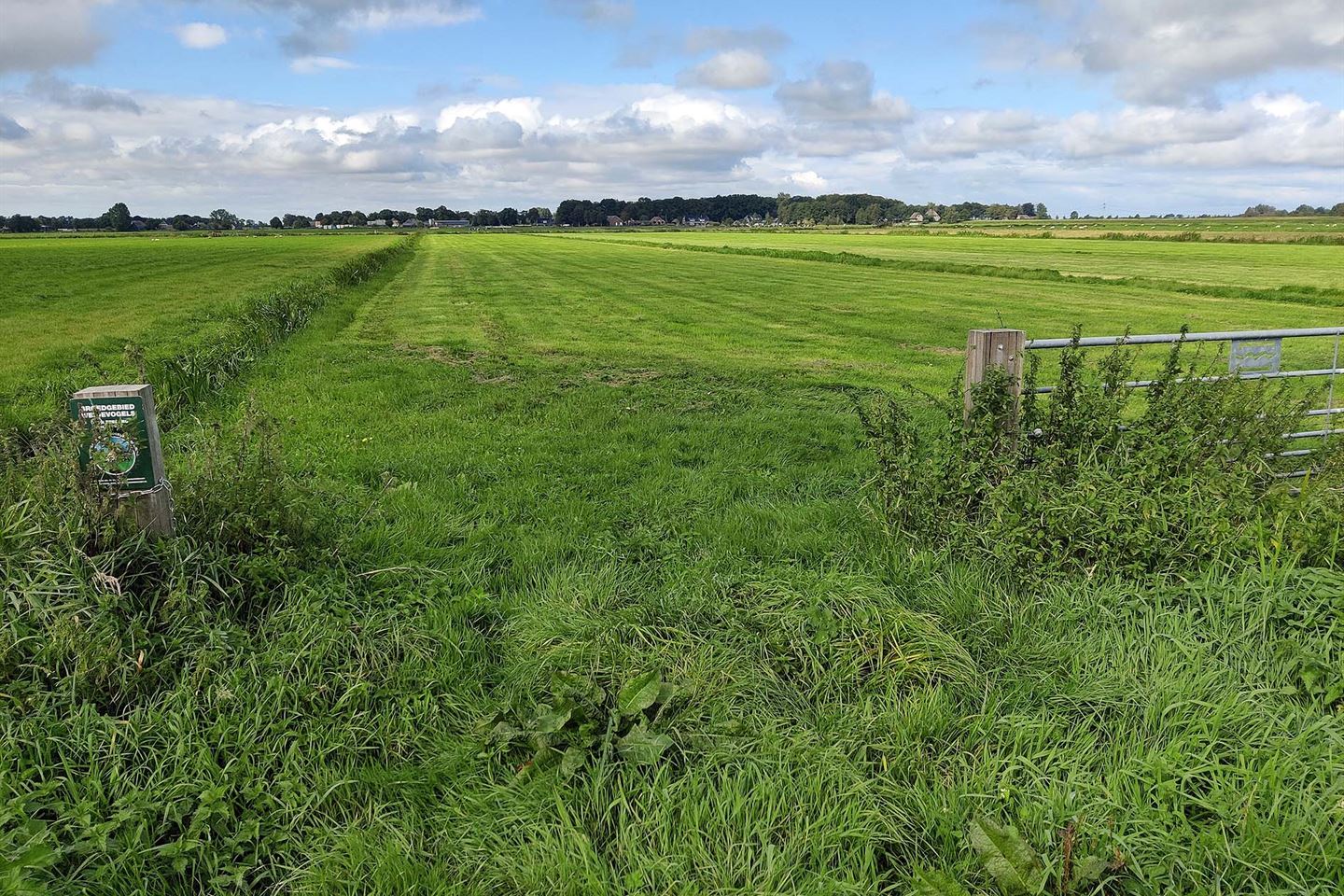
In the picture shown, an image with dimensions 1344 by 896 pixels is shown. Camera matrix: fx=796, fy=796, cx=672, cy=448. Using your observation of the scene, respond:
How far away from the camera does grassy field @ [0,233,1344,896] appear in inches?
114

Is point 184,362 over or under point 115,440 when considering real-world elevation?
under

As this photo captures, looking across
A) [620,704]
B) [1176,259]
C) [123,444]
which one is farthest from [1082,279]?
[123,444]

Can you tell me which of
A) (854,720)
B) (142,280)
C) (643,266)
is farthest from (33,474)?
(643,266)

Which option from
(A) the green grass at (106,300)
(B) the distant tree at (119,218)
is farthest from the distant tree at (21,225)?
(A) the green grass at (106,300)

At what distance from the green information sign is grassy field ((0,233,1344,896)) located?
0.24m

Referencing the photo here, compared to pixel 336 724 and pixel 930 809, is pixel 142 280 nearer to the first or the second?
pixel 336 724

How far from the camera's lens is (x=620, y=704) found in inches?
139

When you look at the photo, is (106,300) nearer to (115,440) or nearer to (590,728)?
(115,440)

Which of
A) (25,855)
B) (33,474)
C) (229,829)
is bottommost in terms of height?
(229,829)

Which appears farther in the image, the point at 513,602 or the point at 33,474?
the point at 513,602

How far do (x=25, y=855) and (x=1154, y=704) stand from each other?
4.41 meters

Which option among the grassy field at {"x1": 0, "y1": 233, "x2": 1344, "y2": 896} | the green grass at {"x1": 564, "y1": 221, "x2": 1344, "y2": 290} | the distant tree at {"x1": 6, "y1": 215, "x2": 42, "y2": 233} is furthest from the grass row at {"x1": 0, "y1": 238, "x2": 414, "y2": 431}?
the distant tree at {"x1": 6, "y1": 215, "x2": 42, "y2": 233}

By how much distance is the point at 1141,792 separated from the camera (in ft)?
10.2

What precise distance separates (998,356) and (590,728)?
3.80 metres
